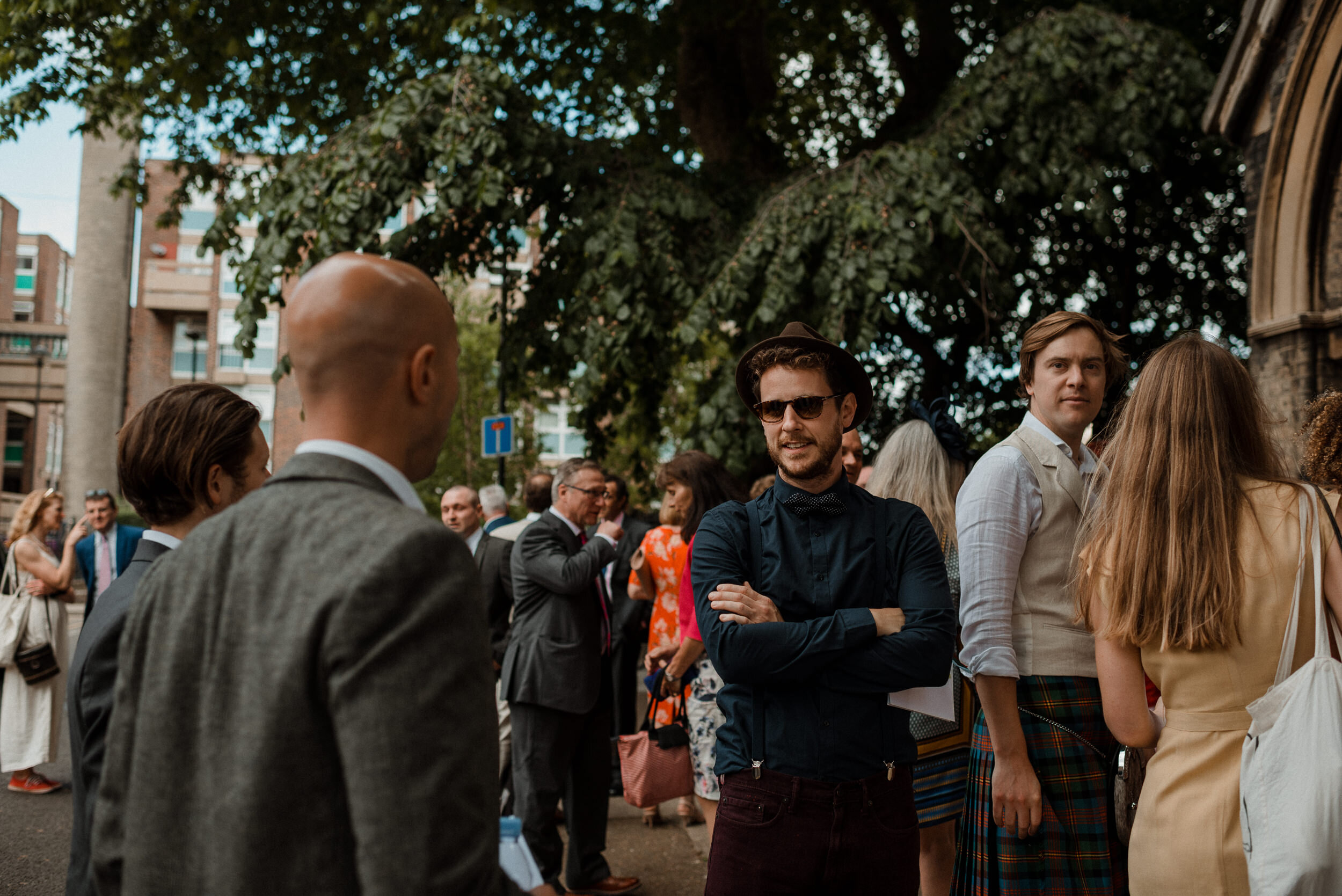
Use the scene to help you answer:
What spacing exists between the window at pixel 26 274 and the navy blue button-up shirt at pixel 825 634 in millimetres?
87884

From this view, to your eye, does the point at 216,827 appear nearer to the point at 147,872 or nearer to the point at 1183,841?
the point at 147,872

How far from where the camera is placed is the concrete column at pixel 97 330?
86.6 ft

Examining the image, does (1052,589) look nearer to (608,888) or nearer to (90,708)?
(90,708)

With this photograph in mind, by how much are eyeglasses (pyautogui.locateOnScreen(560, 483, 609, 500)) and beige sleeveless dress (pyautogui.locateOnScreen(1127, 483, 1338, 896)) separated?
3345 millimetres

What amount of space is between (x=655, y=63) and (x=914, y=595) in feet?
35.7

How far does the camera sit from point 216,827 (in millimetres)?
1243

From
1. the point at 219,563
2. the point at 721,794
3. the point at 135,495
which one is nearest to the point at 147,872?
the point at 219,563

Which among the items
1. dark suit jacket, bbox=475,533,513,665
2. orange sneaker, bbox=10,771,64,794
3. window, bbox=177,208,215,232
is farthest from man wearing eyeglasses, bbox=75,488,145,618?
window, bbox=177,208,215,232

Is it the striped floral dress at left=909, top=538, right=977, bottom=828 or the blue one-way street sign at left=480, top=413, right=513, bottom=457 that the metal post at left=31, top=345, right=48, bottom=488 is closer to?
the blue one-way street sign at left=480, top=413, right=513, bottom=457

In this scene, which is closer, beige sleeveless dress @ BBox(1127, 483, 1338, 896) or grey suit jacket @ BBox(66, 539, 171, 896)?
grey suit jacket @ BBox(66, 539, 171, 896)

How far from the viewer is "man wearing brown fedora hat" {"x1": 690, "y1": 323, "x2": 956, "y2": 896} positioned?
2354mm

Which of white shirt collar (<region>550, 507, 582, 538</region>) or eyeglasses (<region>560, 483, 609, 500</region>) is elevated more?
eyeglasses (<region>560, 483, 609, 500</region>)

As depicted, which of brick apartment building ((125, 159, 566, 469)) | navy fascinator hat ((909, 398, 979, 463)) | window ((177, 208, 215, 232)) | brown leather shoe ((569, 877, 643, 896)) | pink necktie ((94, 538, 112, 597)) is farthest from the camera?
window ((177, 208, 215, 232))

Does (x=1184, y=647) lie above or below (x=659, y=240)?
below
